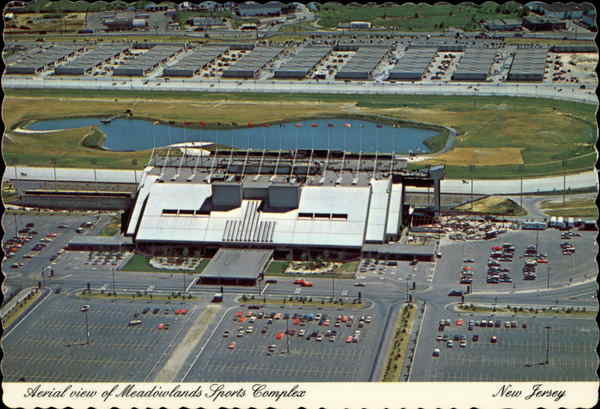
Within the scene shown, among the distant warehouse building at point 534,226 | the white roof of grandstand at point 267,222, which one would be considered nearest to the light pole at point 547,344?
the white roof of grandstand at point 267,222

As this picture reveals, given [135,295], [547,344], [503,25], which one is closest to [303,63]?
[503,25]

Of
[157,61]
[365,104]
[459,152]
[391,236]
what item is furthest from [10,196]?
[157,61]

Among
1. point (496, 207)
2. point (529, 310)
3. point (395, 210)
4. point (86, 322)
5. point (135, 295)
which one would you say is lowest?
point (496, 207)

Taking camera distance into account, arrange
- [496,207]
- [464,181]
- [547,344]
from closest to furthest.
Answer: [547,344] → [496,207] → [464,181]

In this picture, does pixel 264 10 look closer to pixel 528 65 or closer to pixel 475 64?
pixel 475 64

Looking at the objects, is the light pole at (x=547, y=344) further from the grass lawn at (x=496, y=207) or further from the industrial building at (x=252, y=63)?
the industrial building at (x=252, y=63)
